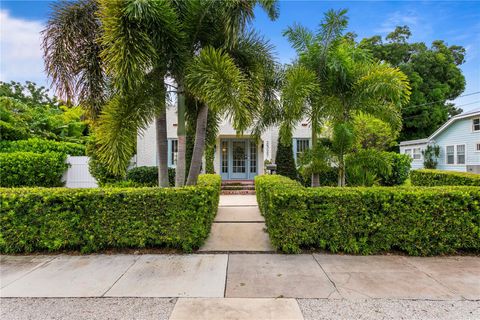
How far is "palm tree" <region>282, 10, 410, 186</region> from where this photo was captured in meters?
6.12

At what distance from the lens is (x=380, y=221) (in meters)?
4.40

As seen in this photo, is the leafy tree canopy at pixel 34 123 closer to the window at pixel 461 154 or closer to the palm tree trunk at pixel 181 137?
the palm tree trunk at pixel 181 137

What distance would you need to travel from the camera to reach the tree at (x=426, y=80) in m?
24.3

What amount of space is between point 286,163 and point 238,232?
6954 millimetres

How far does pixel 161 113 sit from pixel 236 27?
241cm

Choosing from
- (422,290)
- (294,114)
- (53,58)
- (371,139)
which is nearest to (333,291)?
(422,290)

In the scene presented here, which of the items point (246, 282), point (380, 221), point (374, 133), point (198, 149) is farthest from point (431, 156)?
point (246, 282)

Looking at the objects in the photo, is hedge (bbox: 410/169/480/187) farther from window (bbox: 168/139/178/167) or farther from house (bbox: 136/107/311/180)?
window (bbox: 168/139/178/167)

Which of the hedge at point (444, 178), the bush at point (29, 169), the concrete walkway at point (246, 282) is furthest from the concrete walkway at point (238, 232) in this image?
the bush at point (29, 169)

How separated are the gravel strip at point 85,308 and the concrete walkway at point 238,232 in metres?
1.80

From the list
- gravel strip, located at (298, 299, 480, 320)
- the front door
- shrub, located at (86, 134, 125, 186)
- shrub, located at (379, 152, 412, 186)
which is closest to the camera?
gravel strip, located at (298, 299, 480, 320)

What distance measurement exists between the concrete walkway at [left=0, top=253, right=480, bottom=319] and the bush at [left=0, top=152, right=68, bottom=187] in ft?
24.4

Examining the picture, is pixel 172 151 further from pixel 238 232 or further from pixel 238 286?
pixel 238 286

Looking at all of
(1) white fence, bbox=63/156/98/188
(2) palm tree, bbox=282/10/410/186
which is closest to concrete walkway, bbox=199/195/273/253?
(2) palm tree, bbox=282/10/410/186
